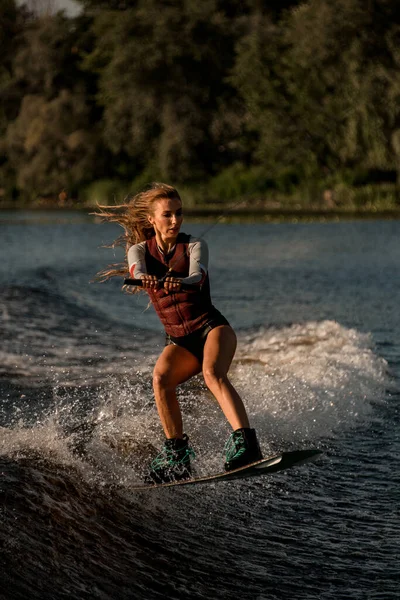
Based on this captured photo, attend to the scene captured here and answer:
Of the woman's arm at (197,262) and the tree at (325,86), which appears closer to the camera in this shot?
the woman's arm at (197,262)

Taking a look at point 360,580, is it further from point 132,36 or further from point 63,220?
point 132,36

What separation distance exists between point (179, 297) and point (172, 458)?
972 mm

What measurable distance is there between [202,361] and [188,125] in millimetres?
46490

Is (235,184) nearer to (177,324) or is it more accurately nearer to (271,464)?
(177,324)

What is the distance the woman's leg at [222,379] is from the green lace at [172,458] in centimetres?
41

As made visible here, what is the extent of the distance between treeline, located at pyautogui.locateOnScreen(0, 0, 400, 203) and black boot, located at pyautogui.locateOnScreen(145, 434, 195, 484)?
128ft

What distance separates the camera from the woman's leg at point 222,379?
6004 millimetres

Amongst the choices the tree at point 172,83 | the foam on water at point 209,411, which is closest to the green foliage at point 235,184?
the tree at point 172,83

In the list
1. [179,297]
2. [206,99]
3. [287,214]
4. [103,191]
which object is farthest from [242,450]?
[103,191]

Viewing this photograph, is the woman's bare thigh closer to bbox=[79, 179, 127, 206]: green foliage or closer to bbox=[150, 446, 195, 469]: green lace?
bbox=[150, 446, 195, 469]: green lace

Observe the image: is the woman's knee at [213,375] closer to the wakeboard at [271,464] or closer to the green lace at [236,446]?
the green lace at [236,446]

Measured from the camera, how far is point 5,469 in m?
6.37

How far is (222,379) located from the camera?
19.8 ft

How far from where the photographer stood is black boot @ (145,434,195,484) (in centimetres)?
623
